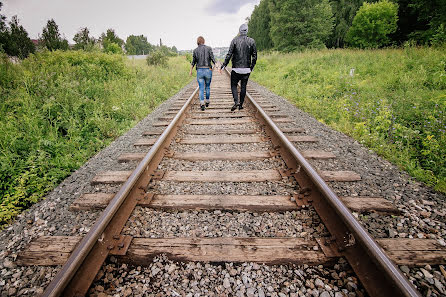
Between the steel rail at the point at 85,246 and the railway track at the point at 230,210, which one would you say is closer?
the steel rail at the point at 85,246

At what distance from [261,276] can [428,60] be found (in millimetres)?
10314

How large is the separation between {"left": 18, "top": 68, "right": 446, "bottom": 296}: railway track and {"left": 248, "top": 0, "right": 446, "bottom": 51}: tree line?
25357 mm

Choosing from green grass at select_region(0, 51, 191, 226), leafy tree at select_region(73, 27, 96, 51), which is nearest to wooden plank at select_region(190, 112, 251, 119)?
green grass at select_region(0, 51, 191, 226)

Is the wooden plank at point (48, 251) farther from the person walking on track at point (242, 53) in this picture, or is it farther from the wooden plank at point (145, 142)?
the person walking on track at point (242, 53)

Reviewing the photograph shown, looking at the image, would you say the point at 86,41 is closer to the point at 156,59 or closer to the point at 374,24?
the point at 156,59

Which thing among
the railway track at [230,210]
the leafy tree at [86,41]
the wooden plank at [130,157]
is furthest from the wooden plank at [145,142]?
the leafy tree at [86,41]

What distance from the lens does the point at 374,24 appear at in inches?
1270

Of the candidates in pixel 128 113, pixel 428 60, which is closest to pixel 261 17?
pixel 428 60

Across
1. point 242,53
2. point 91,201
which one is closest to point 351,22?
point 242,53

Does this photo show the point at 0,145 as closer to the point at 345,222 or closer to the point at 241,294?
the point at 241,294

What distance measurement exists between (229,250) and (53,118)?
5.20 meters

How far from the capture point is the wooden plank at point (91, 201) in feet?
7.19

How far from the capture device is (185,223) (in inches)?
79.2

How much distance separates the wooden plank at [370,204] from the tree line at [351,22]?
83.9 feet
